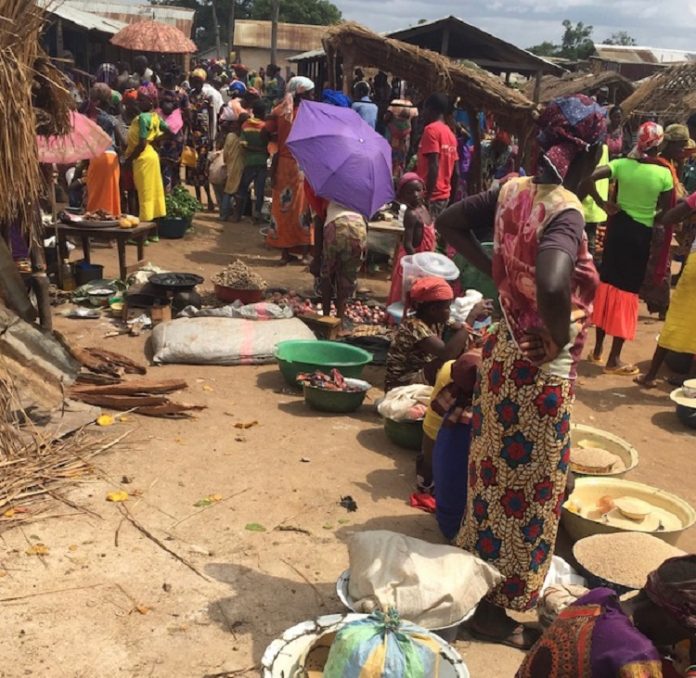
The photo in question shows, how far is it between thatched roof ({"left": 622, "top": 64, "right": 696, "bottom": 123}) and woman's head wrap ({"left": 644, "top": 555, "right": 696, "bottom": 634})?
16075 millimetres

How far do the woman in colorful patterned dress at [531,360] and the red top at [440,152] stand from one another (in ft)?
17.0

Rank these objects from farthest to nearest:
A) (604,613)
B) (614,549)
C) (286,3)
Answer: (286,3) → (614,549) → (604,613)

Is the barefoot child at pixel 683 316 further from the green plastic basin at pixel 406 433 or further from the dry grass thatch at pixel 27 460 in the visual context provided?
the dry grass thatch at pixel 27 460

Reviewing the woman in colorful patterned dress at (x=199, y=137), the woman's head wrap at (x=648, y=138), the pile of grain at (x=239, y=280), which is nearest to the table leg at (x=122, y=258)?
the pile of grain at (x=239, y=280)

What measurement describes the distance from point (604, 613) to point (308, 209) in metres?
8.13

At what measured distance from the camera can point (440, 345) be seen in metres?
4.67

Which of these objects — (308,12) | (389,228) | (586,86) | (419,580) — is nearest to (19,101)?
(419,580)

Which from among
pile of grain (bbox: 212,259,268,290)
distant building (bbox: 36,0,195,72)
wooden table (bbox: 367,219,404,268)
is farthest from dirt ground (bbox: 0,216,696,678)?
distant building (bbox: 36,0,195,72)

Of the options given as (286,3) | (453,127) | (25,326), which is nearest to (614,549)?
(25,326)

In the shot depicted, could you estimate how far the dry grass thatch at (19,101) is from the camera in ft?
13.6

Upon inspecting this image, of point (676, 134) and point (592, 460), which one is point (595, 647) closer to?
point (592, 460)

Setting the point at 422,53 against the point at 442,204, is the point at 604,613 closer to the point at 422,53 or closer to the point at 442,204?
the point at 442,204

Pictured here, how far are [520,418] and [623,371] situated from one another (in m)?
4.59

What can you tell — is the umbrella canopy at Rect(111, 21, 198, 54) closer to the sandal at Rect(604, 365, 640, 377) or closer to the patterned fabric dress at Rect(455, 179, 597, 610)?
the sandal at Rect(604, 365, 640, 377)
